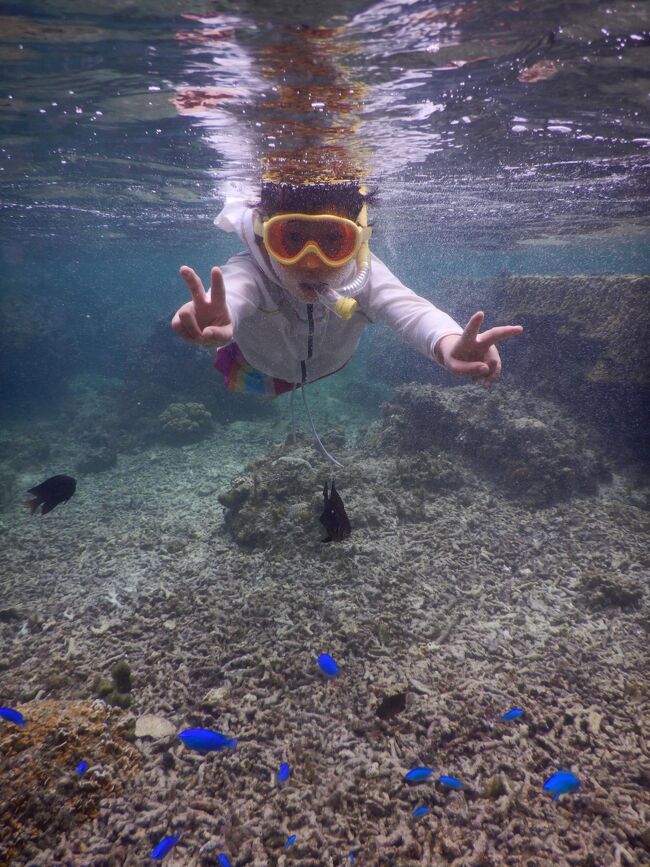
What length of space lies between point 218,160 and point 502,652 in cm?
1385

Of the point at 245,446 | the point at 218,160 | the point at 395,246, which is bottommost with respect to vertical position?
the point at 245,446

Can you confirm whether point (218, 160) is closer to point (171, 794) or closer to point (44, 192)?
point (44, 192)

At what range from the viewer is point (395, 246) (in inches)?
1289

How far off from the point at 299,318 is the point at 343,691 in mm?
4431

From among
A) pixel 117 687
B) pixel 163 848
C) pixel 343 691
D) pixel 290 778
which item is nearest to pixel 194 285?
pixel 163 848

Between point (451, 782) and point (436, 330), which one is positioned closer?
point (436, 330)

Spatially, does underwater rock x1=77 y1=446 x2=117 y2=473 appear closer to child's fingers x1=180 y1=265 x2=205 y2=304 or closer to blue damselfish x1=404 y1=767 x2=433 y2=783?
child's fingers x1=180 y1=265 x2=205 y2=304

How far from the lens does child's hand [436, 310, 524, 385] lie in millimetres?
2838

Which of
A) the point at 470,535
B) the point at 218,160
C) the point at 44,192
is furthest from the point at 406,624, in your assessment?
the point at 44,192

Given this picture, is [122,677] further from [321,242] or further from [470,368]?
[321,242]

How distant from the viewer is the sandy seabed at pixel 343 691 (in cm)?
344

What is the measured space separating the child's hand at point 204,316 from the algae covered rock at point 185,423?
1325cm

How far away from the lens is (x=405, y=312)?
370cm

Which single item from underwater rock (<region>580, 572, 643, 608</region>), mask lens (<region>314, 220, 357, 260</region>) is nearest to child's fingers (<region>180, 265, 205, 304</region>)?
mask lens (<region>314, 220, 357, 260</region>)
